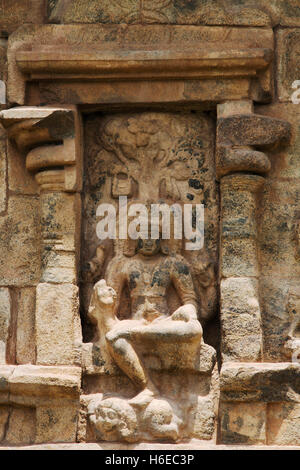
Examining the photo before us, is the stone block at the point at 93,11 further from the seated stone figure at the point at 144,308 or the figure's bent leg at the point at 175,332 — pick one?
the figure's bent leg at the point at 175,332

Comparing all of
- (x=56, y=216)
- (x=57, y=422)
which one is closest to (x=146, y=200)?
(x=56, y=216)

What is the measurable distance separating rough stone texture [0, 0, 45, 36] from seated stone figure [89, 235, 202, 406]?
4.82ft

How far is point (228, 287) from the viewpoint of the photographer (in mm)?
6336

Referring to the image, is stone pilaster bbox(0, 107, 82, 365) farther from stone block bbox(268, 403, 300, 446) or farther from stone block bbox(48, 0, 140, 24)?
stone block bbox(268, 403, 300, 446)

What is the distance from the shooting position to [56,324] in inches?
250

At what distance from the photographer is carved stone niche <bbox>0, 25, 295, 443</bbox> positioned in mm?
6238

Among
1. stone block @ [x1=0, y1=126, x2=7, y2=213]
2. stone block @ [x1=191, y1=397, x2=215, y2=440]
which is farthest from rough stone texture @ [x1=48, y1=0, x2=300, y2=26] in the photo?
stone block @ [x1=191, y1=397, x2=215, y2=440]

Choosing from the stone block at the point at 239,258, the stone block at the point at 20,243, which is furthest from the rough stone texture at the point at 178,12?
the stone block at the point at 239,258

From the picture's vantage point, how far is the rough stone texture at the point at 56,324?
632 cm

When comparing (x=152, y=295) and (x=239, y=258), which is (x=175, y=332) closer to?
(x=152, y=295)

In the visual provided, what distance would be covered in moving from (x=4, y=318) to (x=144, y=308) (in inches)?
31.7

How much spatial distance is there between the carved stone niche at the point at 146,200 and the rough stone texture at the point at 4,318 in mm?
246

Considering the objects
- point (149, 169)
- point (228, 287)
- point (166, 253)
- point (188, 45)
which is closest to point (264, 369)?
point (228, 287)

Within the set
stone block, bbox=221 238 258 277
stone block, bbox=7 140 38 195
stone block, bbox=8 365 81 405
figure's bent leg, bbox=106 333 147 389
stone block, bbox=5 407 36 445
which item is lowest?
stone block, bbox=5 407 36 445
